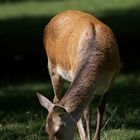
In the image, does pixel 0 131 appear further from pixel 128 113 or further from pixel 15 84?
pixel 15 84

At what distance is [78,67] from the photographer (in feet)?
28.7

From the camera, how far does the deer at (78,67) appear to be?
25.3 ft

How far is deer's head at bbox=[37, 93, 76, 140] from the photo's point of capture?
24.6 feet

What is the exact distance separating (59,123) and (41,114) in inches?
154

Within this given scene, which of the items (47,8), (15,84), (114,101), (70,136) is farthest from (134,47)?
(70,136)

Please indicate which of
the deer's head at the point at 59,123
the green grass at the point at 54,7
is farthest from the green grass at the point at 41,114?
the green grass at the point at 54,7

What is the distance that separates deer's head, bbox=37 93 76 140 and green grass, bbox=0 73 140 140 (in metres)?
1.88

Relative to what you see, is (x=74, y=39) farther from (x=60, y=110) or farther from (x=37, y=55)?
(x=37, y=55)

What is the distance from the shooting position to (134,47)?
2067 centimetres

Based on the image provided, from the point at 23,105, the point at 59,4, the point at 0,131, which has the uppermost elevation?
the point at 0,131

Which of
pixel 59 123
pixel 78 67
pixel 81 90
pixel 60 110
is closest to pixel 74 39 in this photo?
pixel 78 67

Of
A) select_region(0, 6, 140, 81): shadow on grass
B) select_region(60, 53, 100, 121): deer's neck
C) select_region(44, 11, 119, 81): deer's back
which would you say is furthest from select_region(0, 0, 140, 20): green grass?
select_region(60, 53, 100, 121): deer's neck

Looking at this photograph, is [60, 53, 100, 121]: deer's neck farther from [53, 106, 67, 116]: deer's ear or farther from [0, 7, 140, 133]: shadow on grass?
[0, 7, 140, 133]: shadow on grass

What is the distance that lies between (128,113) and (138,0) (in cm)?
2051
